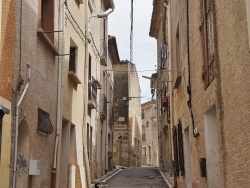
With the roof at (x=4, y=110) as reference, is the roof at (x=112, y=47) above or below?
above

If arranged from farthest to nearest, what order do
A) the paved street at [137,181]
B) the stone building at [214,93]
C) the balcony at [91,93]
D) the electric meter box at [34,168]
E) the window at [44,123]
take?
the paved street at [137,181] → the balcony at [91,93] → the window at [44,123] → the electric meter box at [34,168] → the stone building at [214,93]

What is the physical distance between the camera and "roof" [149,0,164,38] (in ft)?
78.8

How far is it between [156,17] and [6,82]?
1953 cm

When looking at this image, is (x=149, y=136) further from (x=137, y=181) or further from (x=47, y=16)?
(x=47, y=16)

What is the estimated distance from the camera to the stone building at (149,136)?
5569cm

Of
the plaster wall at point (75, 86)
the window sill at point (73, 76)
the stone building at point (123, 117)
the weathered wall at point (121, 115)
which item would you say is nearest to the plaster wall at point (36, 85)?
the plaster wall at point (75, 86)

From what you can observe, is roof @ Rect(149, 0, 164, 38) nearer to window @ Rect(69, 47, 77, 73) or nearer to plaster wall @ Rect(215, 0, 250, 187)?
window @ Rect(69, 47, 77, 73)

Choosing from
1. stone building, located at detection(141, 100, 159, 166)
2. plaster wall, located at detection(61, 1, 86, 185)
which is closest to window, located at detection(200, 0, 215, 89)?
plaster wall, located at detection(61, 1, 86, 185)

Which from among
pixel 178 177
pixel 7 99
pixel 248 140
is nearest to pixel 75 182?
pixel 178 177

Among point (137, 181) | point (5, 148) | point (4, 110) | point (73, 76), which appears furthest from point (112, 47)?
point (4, 110)

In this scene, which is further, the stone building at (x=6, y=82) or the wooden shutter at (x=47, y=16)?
the wooden shutter at (x=47, y=16)

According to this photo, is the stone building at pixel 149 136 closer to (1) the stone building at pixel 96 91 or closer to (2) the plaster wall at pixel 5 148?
(1) the stone building at pixel 96 91

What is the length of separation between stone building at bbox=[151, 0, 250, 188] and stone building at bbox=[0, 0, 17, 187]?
3.52 metres

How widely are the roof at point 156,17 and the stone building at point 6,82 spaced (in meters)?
15.9
